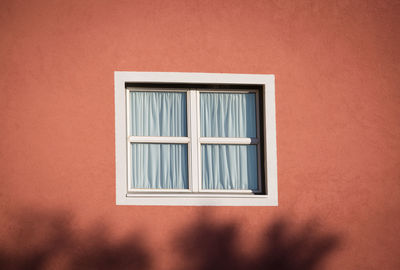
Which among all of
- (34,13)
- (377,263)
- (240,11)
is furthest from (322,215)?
(34,13)

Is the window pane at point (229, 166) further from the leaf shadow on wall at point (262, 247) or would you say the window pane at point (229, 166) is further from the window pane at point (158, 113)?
the leaf shadow on wall at point (262, 247)

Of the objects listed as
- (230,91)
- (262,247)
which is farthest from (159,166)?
(262,247)

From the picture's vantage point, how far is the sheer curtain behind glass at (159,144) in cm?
511

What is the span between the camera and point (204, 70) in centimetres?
504

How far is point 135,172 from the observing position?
5098 mm

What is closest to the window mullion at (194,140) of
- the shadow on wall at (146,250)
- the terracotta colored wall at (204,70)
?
the terracotta colored wall at (204,70)

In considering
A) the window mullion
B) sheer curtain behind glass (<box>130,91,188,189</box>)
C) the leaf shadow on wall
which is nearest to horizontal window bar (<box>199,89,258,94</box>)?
the window mullion

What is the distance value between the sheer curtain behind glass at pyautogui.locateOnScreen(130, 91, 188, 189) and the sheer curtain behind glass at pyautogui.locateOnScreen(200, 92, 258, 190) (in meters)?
0.25

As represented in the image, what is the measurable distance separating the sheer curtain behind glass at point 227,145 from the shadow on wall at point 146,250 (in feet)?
1.76

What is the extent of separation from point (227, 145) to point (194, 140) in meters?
0.39

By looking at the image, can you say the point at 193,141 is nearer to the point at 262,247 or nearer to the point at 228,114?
the point at 228,114

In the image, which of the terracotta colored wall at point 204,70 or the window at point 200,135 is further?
the window at point 200,135

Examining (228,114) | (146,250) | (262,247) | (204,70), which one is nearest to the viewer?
(146,250)

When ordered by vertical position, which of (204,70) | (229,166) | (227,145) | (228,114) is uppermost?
(204,70)
